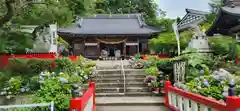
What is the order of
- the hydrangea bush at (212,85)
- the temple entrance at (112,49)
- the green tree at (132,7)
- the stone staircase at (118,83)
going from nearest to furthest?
1. the hydrangea bush at (212,85)
2. the stone staircase at (118,83)
3. the temple entrance at (112,49)
4. the green tree at (132,7)

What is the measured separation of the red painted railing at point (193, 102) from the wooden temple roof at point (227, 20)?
11.1 feet

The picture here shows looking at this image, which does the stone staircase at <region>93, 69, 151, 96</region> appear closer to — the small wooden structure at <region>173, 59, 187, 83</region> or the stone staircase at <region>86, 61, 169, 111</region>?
the stone staircase at <region>86, 61, 169, 111</region>

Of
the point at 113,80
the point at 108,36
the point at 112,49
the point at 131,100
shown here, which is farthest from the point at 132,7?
the point at 131,100

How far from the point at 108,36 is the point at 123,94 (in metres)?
13.4

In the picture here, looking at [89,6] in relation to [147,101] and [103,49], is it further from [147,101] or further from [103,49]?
[103,49]

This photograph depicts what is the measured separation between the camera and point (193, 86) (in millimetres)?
5391

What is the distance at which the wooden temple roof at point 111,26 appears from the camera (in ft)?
67.5

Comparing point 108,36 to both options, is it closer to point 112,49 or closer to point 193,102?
point 112,49

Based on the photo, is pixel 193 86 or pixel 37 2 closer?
pixel 37 2

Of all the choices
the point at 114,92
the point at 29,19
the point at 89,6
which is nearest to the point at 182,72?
the point at 114,92

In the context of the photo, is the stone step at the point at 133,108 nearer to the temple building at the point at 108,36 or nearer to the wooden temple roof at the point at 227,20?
the wooden temple roof at the point at 227,20

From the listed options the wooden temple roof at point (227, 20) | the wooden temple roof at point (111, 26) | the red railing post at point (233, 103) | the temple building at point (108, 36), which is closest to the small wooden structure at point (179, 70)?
the wooden temple roof at point (227, 20)

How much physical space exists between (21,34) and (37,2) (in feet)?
2.96

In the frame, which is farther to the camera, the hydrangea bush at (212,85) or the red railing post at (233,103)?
the hydrangea bush at (212,85)
